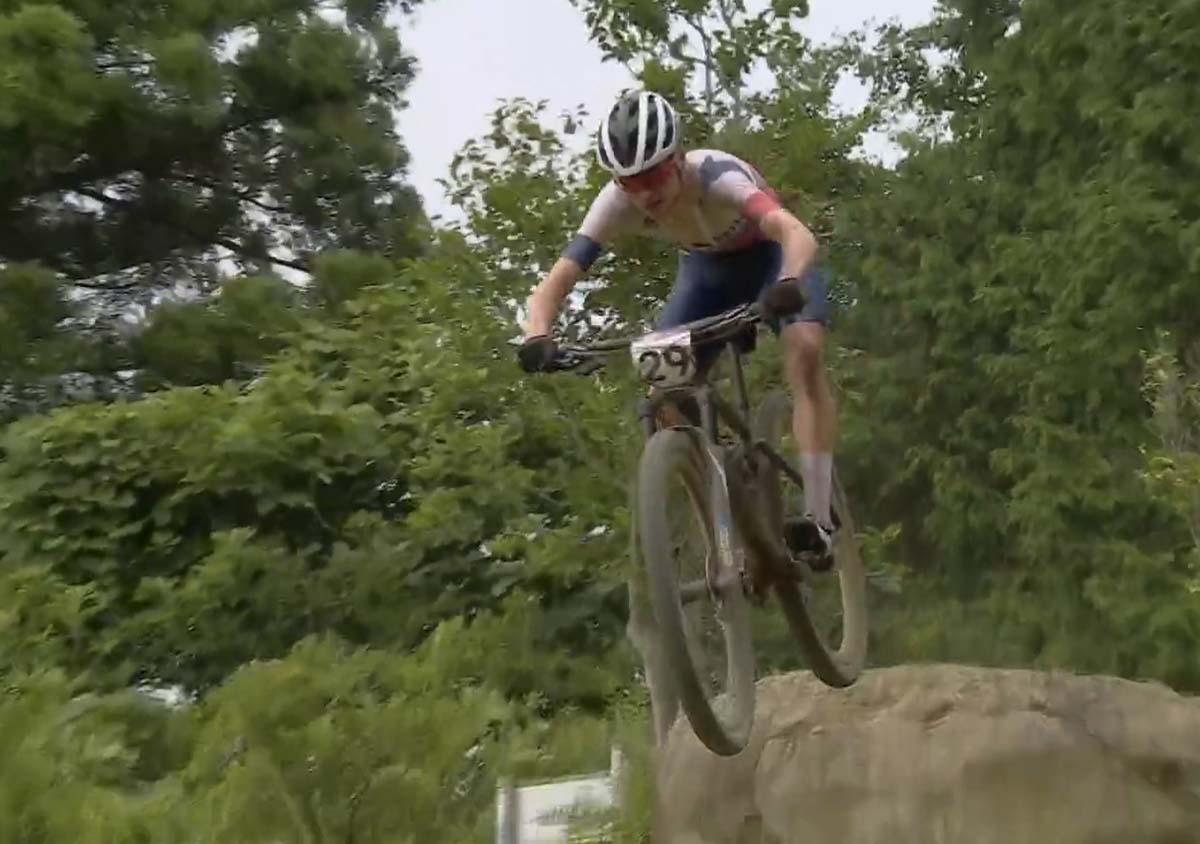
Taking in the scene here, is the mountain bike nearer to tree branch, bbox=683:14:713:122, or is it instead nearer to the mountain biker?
the mountain biker

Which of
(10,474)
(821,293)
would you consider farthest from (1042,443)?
(821,293)

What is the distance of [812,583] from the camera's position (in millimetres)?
5137

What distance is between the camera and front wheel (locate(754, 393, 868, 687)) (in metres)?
4.39

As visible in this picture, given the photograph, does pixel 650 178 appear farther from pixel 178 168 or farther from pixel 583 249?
pixel 178 168

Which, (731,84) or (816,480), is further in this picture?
(731,84)

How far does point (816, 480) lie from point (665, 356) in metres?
0.91

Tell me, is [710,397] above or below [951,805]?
above

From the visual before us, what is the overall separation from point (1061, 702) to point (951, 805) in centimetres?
53

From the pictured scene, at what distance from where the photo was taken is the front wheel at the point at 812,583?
4391 mm

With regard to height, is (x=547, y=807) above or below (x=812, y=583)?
below

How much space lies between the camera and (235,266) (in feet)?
42.7

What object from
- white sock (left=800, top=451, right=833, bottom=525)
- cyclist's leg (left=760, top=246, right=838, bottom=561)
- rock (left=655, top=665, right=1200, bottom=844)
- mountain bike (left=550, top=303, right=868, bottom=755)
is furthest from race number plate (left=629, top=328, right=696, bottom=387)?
rock (left=655, top=665, right=1200, bottom=844)

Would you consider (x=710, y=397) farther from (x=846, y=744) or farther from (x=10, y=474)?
(x=10, y=474)

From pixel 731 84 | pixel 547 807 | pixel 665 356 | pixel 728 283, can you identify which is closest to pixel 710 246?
pixel 728 283
